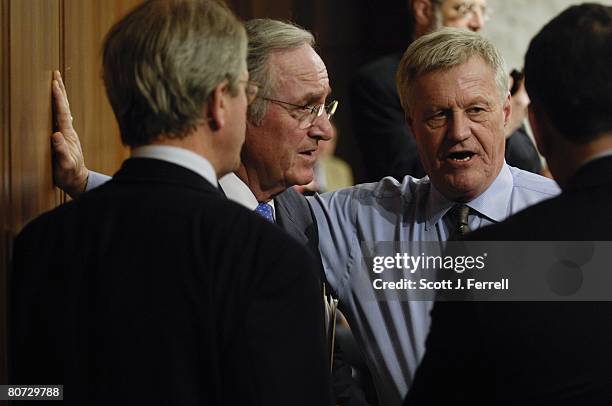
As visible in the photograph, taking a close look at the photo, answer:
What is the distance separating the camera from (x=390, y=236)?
8.25 ft

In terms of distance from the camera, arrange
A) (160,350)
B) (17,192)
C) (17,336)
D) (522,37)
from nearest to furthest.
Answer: (160,350)
(17,336)
(17,192)
(522,37)

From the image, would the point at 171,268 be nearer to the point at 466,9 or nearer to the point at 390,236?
the point at 390,236

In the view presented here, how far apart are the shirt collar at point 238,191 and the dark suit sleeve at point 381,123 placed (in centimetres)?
123

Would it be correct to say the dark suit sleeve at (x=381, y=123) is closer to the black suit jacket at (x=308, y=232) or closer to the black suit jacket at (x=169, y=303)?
the black suit jacket at (x=308, y=232)

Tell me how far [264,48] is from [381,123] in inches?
53.1

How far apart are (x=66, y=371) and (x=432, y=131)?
1.28 meters

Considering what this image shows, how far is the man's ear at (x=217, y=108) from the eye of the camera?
1.59m

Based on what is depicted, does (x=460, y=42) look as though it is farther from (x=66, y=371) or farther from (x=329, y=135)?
(x=66, y=371)

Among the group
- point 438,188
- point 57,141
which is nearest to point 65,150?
point 57,141

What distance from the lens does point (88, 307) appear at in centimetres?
153

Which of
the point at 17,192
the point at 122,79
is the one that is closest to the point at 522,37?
the point at 17,192

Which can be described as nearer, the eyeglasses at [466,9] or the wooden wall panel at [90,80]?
the wooden wall panel at [90,80]

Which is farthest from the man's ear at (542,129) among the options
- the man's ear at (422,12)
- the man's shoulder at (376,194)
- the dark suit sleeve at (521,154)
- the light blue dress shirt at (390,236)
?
the man's ear at (422,12)

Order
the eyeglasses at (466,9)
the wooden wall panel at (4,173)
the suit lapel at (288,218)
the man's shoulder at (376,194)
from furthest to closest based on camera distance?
the eyeglasses at (466,9), the man's shoulder at (376,194), the suit lapel at (288,218), the wooden wall panel at (4,173)
